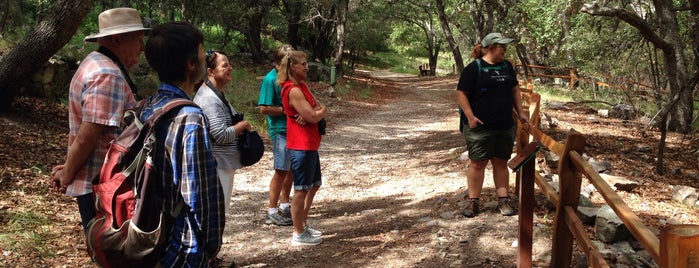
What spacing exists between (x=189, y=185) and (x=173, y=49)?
1.79ft

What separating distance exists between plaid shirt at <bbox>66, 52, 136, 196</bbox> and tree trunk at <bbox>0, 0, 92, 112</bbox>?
4.88 m

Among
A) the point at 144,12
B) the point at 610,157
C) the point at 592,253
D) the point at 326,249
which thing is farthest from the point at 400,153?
the point at 144,12

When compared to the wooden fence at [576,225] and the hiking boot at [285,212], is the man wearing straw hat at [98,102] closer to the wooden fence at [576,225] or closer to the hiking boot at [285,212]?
the wooden fence at [576,225]

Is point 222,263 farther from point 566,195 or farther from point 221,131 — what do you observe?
point 566,195

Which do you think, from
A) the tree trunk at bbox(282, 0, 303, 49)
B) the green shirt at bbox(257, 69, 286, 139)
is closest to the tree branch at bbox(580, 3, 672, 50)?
the green shirt at bbox(257, 69, 286, 139)

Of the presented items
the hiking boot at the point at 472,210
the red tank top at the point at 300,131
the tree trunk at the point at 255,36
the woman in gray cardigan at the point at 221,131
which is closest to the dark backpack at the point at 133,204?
the woman in gray cardigan at the point at 221,131

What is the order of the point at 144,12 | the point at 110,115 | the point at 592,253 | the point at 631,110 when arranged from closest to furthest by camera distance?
1. the point at 110,115
2. the point at 592,253
3. the point at 631,110
4. the point at 144,12

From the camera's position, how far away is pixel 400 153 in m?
10.7

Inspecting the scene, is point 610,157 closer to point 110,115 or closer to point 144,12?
point 110,115

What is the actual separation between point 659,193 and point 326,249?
445cm

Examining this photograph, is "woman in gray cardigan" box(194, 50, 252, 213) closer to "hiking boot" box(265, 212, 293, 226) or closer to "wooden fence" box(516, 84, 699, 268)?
"hiking boot" box(265, 212, 293, 226)

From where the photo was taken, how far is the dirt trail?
4875 mm

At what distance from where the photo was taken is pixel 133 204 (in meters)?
2.19

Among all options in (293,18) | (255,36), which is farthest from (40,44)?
(293,18)
